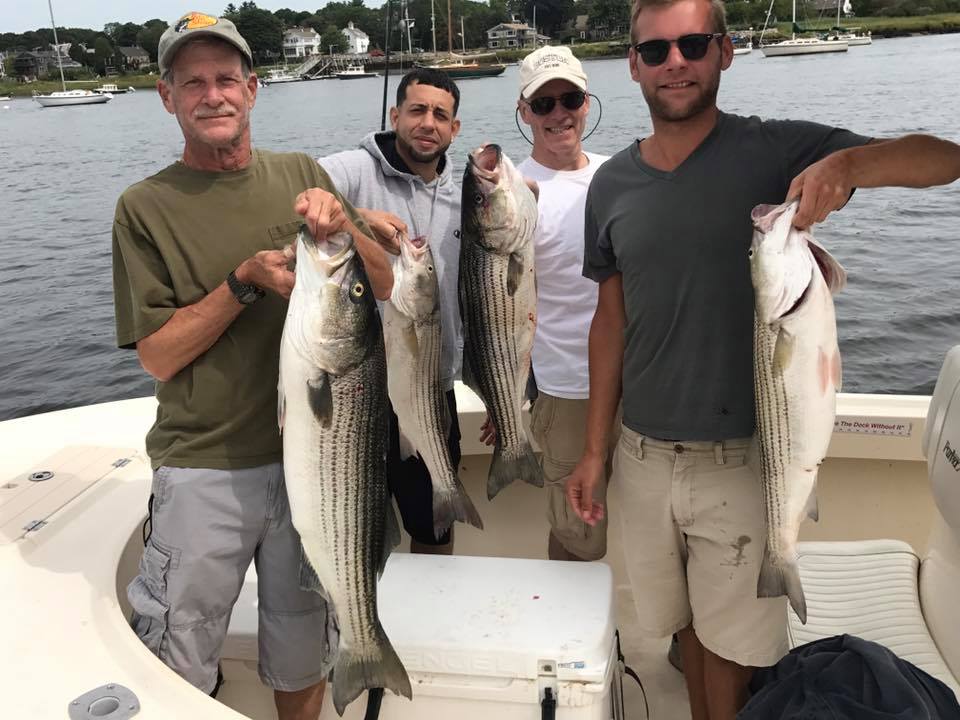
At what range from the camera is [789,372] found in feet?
7.27

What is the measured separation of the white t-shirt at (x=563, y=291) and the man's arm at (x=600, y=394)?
41 centimetres

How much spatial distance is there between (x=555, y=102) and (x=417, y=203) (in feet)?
2.41

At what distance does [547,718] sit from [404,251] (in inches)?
64.5

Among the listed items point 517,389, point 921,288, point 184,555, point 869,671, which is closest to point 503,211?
point 517,389

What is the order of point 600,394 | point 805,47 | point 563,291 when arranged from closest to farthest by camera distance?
point 600,394 < point 563,291 < point 805,47

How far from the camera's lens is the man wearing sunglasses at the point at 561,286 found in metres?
3.27

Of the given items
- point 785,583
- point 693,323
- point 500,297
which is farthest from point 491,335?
point 785,583

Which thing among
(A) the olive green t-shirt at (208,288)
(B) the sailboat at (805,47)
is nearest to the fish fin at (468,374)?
(A) the olive green t-shirt at (208,288)

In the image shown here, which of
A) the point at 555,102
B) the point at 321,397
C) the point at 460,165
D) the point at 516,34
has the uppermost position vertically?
the point at 516,34

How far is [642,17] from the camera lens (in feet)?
7.96

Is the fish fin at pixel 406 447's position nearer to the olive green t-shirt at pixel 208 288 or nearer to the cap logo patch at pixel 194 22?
the olive green t-shirt at pixel 208 288

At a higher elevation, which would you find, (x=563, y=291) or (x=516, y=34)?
(x=516, y=34)

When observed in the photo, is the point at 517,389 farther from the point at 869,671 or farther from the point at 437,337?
the point at 869,671

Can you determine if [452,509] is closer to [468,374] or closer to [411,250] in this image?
[468,374]
